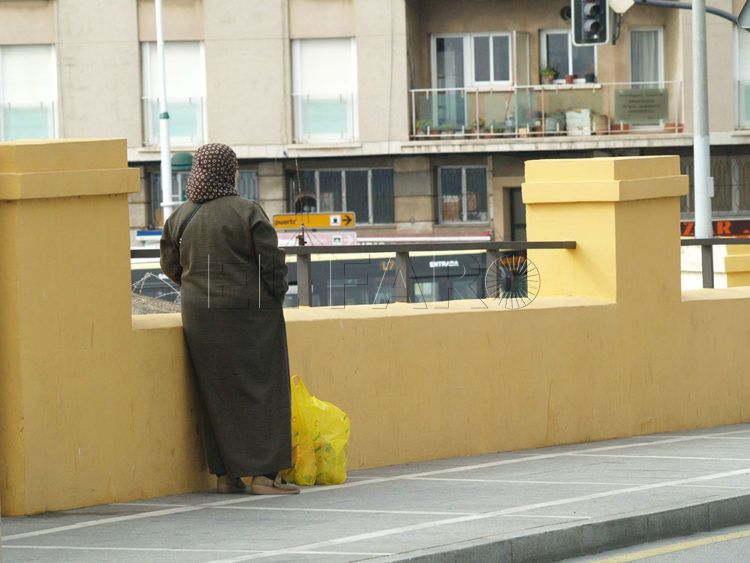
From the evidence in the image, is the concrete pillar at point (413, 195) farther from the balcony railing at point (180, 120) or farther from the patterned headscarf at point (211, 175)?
the patterned headscarf at point (211, 175)

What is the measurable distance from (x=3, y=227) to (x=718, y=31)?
31863mm

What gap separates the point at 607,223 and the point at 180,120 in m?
28.4

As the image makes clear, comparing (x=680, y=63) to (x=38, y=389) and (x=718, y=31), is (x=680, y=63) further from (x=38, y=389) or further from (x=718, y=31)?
(x=38, y=389)

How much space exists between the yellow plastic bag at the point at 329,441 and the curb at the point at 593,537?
6.39ft

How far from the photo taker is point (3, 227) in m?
8.10

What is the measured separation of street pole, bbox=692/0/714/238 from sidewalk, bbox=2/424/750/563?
14.7 m

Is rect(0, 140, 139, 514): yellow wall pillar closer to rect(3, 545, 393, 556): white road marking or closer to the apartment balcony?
rect(3, 545, 393, 556): white road marking

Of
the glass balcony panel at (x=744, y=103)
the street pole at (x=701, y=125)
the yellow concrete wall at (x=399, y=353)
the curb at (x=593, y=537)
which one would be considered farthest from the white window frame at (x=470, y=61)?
the curb at (x=593, y=537)

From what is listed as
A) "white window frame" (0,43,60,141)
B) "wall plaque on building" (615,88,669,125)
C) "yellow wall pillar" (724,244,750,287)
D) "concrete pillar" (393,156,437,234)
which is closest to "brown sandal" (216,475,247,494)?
"yellow wall pillar" (724,244,750,287)

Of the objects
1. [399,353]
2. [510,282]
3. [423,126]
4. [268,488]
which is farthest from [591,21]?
[423,126]

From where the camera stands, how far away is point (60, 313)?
8227 millimetres

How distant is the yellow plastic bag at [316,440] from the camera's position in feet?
29.7

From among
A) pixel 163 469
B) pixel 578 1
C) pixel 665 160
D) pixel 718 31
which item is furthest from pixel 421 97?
pixel 163 469

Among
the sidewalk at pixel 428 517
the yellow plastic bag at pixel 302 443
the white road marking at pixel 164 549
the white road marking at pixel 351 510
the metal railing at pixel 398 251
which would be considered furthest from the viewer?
the metal railing at pixel 398 251
